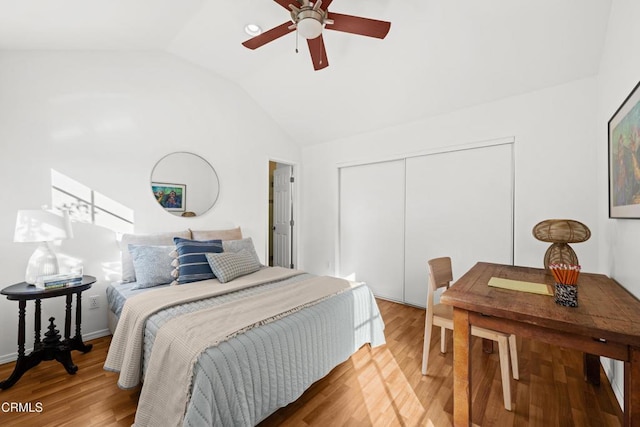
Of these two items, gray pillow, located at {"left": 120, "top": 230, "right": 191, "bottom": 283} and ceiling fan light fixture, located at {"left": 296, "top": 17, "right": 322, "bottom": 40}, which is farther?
gray pillow, located at {"left": 120, "top": 230, "right": 191, "bottom": 283}

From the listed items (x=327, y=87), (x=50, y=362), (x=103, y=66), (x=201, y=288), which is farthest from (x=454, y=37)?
(x=50, y=362)

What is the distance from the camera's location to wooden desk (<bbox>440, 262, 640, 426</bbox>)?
95 centimetres

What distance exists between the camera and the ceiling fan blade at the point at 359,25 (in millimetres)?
1661

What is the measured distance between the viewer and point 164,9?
7.17 ft

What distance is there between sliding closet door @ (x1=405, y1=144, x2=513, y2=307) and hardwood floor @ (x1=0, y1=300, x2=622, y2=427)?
3.57 ft

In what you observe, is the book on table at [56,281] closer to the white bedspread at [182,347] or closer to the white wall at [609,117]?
the white bedspread at [182,347]

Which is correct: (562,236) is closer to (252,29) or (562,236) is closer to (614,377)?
→ (614,377)

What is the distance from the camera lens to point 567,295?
1.21 meters

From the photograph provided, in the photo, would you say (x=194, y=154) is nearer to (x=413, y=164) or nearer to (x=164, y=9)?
(x=164, y=9)

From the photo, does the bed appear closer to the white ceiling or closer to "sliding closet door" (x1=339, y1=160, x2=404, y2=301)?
"sliding closet door" (x1=339, y1=160, x2=404, y2=301)

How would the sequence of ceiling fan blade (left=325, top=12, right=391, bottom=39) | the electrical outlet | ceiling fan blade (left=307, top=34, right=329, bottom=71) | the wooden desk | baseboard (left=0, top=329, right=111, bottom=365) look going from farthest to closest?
the electrical outlet, baseboard (left=0, top=329, right=111, bottom=365), ceiling fan blade (left=307, top=34, right=329, bottom=71), ceiling fan blade (left=325, top=12, right=391, bottom=39), the wooden desk

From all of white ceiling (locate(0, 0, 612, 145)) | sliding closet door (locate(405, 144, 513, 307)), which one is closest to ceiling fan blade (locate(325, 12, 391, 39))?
A: white ceiling (locate(0, 0, 612, 145))

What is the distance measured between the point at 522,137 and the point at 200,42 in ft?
11.4

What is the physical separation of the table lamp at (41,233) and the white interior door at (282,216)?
2.97 metres
